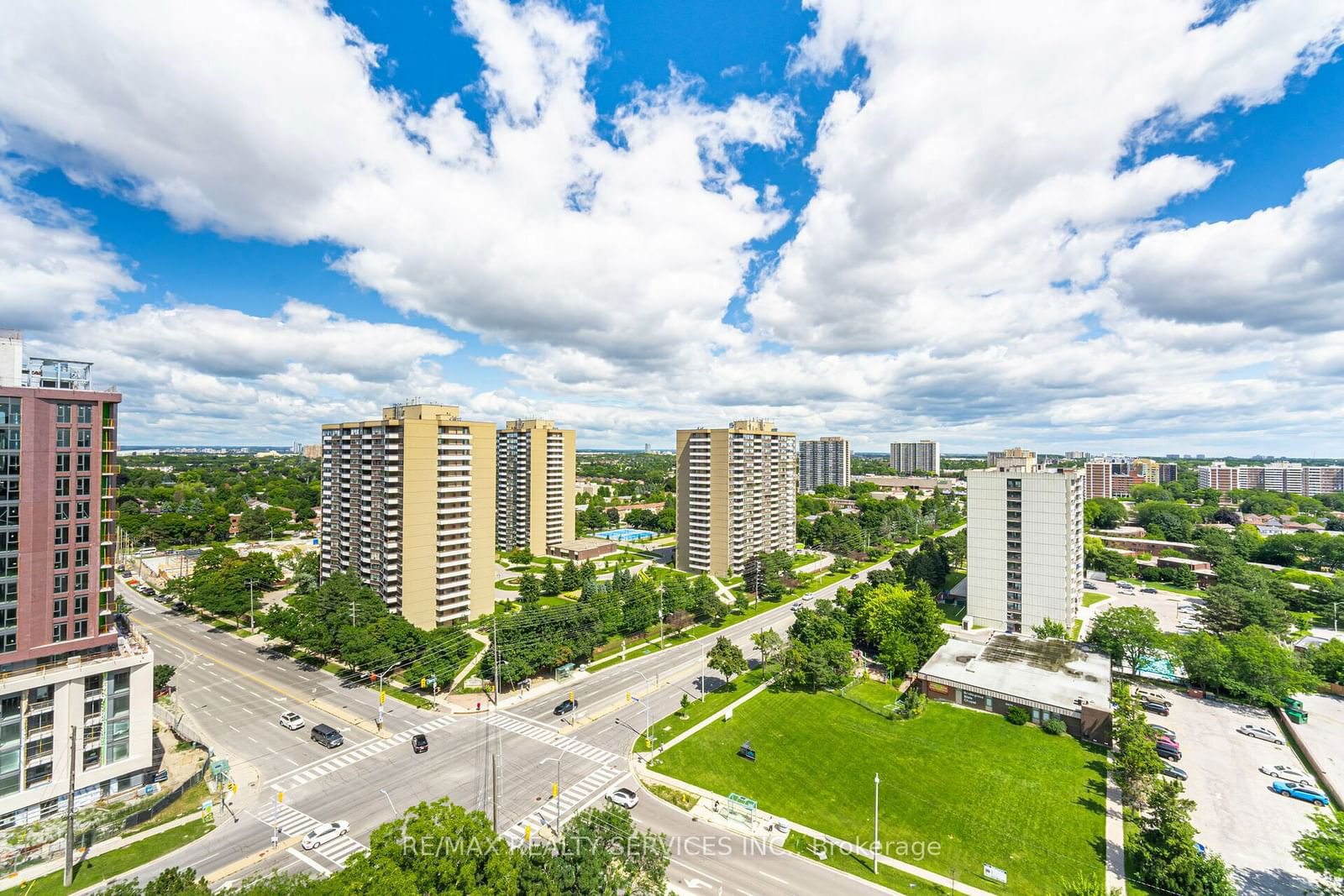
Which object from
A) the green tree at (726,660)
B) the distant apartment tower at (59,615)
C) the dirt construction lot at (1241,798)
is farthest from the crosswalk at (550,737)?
the dirt construction lot at (1241,798)

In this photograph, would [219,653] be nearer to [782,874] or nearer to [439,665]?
[439,665]

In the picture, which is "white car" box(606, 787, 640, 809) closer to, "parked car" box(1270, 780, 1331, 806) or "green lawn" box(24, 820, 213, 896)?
"green lawn" box(24, 820, 213, 896)

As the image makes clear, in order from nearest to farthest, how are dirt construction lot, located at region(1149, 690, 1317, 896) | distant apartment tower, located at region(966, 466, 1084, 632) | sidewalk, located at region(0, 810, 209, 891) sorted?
sidewalk, located at region(0, 810, 209, 891) < dirt construction lot, located at region(1149, 690, 1317, 896) < distant apartment tower, located at region(966, 466, 1084, 632)

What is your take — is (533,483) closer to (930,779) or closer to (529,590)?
(529,590)

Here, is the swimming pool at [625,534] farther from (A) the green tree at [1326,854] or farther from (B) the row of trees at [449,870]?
(A) the green tree at [1326,854]

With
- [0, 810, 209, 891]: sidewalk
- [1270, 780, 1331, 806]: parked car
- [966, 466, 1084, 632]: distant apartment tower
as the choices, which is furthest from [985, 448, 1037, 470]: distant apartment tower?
[0, 810, 209, 891]: sidewalk

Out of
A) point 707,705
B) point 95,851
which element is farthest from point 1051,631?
point 95,851
